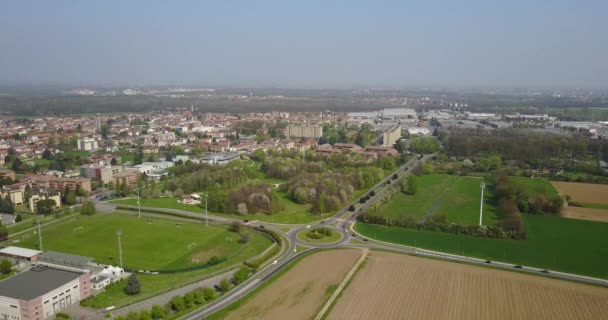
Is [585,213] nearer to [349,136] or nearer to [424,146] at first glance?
[424,146]

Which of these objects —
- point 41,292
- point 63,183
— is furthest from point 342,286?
point 63,183

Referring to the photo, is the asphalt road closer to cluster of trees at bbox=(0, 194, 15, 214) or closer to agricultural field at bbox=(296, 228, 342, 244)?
agricultural field at bbox=(296, 228, 342, 244)

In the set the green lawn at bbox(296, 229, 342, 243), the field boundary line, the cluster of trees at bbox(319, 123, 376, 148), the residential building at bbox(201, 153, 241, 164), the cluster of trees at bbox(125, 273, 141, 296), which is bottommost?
the green lawn at bbox(296, 229, 342, 243)

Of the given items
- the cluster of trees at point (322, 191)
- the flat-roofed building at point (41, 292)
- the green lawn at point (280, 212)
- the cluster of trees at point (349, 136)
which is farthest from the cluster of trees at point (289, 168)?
the flat-roofed building at point (41, 292)

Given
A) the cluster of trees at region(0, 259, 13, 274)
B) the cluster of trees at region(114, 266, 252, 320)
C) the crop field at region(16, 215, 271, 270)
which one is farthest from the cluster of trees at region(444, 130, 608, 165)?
Answer: the cluster of trees at region(0, 259, 13, 274)

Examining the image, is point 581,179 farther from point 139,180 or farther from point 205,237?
point 139,180

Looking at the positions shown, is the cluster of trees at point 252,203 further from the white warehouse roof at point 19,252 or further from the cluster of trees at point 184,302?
the white warehouse roof at point 19,252

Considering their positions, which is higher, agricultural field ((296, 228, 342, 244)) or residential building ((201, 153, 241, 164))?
residential building ((201, 153, 241, 164))

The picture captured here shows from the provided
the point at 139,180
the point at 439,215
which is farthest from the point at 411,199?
the point at 139,180
